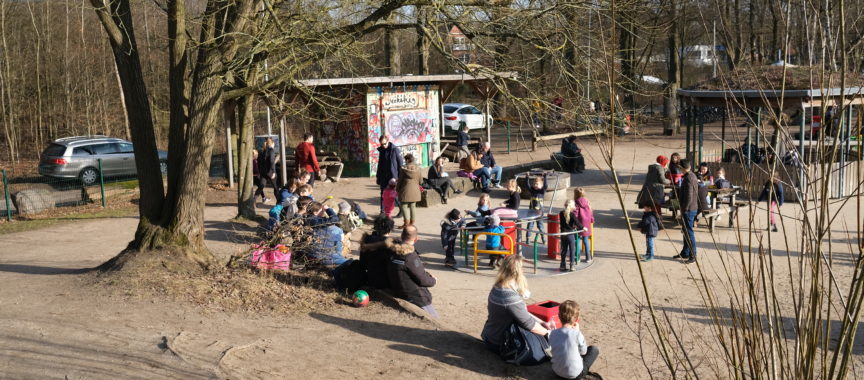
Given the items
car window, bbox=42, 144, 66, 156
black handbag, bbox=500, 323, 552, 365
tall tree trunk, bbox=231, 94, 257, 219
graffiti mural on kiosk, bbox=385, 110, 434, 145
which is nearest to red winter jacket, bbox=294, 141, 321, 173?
tall tree trunk, bbox=231, 94, 257, 219

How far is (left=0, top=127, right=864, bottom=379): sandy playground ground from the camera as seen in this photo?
733 centimetres

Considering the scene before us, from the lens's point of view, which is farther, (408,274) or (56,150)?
(56,150)

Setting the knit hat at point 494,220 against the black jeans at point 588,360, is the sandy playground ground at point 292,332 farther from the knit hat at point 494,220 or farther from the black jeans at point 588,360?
the knit hat at point 494,220

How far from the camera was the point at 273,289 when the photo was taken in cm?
959

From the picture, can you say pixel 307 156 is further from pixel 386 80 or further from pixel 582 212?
pixel 582 212

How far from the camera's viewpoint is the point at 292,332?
27.5ft

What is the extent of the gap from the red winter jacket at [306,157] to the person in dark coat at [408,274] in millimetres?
9211

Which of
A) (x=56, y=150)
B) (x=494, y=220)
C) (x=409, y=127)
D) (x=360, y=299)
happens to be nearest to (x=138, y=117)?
(x=360, y=299)

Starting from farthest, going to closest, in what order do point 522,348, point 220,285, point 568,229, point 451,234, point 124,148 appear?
point 124,148, point 451,234, point 568,229, point 220,285, point 522,348

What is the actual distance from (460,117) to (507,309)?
99.0 feet

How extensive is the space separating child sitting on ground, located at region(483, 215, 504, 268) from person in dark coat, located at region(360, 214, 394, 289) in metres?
2.81

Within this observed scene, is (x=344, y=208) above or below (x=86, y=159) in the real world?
below

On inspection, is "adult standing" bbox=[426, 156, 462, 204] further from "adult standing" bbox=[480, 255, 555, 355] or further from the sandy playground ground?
"adult standing" bbox=[480, 255, 555, 355]

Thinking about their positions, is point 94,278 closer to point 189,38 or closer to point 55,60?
point 189,38
